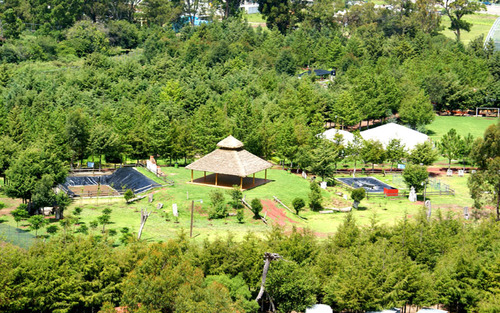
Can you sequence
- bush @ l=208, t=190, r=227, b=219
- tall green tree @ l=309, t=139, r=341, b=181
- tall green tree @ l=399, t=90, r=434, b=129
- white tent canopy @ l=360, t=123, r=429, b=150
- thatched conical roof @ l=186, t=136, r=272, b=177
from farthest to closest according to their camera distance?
tall green tree @ l=399, t=90, r=434, b=129 < white tent canopy @ l=360, t=123, r=429, b=150 < tall green tree @ l=309, t=139, r=341, b=181 < thatched conical roof @ l=186, t=136, r=272, b=177 < bush @ l=208, t=190, r=227, b=219

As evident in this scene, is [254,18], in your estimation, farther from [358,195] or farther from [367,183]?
[358,195]

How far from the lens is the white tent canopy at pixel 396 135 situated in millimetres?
83312

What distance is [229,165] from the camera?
6062 centimetres

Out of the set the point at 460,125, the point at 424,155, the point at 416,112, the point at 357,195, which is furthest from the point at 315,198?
the point at 460,125

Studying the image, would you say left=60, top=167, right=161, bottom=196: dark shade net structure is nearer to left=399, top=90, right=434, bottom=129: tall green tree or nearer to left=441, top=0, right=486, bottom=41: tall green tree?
left=399, top=90, right=434, bottom=129: tall green tree

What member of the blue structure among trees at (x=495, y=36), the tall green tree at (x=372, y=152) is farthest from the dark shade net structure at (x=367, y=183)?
the blue structure among trees at (x=495, y=36)

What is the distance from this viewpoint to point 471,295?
3888 centimetres

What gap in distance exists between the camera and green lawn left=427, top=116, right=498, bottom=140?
98.4 m

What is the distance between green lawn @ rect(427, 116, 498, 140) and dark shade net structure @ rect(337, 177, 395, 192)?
87.9ft

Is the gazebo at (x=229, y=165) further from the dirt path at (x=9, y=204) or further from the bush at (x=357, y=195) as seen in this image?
the dirt path at (x=9, y=204)

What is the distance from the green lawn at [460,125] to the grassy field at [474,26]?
55839 millimetres

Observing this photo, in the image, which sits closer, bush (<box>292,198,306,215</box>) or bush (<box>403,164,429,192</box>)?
bush (<box>292,198,306,215</box>)

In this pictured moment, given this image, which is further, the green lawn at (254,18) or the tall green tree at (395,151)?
the green lawn at (254,18)

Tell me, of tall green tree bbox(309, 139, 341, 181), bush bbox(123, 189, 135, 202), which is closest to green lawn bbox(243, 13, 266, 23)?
tall green tree bbox(309, 139, 341, 181)
